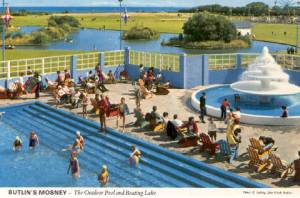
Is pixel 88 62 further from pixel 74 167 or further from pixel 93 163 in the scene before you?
pixel 74 167

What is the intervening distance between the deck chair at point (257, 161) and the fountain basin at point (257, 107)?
3.89 metres

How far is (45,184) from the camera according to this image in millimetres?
11766

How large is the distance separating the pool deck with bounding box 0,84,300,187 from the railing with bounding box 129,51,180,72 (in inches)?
89.1

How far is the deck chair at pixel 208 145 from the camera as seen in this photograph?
13.4 m

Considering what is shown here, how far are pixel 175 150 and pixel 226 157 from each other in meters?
1.54

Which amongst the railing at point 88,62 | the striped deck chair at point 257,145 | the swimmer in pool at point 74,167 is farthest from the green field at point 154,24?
the swimmer in pool at point 74,167

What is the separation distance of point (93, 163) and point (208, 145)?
3213mm

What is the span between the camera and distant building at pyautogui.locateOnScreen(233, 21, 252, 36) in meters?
32.5

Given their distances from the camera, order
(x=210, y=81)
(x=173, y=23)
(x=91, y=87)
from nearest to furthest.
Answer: (x=91, y=87)
(x=210, y=81)
(x=173, y=23)

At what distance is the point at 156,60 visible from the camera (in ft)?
81.9

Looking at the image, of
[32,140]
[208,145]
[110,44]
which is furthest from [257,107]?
[110,44]

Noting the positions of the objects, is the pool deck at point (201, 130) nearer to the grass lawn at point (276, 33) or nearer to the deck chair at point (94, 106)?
the deck chair at point (94, 106)

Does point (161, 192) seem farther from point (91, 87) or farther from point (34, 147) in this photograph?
point (91, 87)

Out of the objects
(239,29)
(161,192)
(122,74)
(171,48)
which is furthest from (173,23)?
(161,192)
